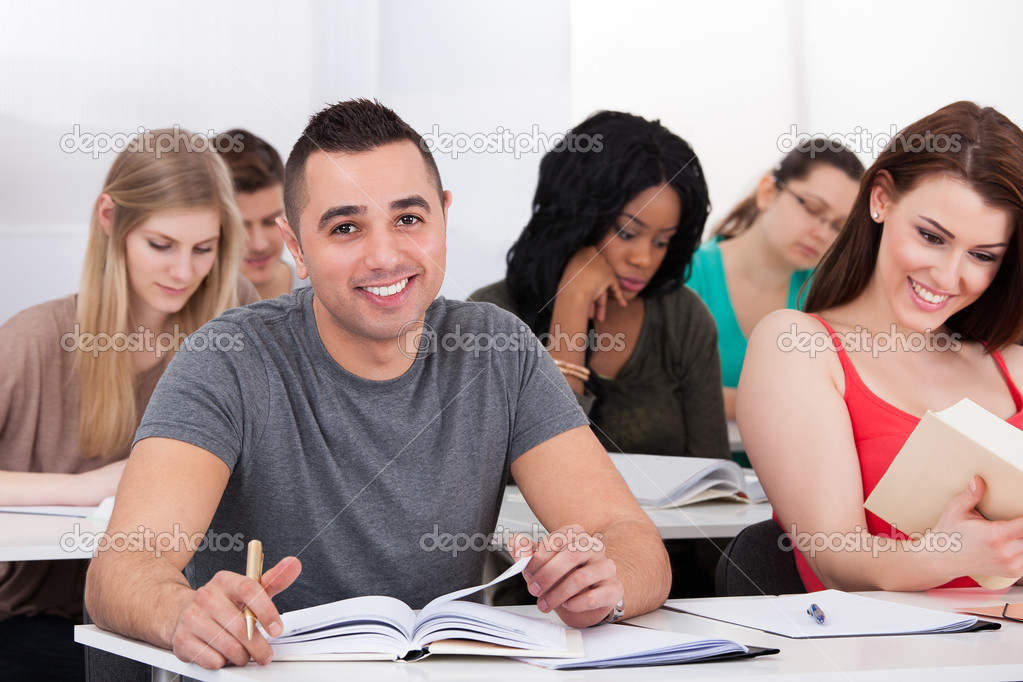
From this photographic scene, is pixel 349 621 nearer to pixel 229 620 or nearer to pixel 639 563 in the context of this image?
pixel 229 620

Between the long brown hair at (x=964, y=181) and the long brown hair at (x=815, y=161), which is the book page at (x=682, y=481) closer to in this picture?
the long brown hair at (x=964, y=181)

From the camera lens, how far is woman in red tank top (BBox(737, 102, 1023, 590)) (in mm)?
1520

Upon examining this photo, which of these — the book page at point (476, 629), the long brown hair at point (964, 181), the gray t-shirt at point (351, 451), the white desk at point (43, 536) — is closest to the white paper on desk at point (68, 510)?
the white desk at point (43, 536)

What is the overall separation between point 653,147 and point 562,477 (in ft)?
5.06

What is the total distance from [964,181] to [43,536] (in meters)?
1.61

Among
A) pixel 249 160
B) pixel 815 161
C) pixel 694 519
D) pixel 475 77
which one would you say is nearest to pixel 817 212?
pixel 815 161

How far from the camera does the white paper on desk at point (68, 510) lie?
5.66ft

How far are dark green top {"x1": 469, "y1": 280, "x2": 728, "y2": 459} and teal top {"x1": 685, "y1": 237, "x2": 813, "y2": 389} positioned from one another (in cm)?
51

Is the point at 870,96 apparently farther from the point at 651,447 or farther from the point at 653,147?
the point at 651,447

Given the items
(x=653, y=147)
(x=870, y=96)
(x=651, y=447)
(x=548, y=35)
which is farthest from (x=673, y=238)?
(x=870, y=96)

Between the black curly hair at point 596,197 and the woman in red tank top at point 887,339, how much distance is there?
37.7 inches

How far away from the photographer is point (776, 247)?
3.35 metres

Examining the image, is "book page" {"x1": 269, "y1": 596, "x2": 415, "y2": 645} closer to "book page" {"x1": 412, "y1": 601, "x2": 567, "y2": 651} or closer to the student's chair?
"book page" {"x1": 412, "y1": 601, "x2": 567, "y2": 651}

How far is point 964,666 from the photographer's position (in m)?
0.96
